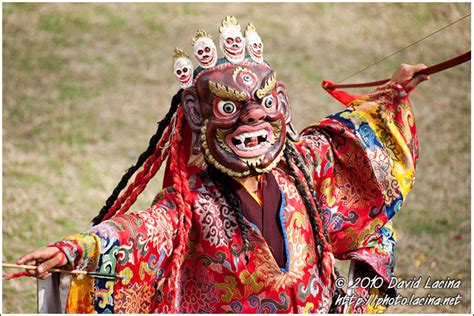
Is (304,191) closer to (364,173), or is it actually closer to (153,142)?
(364,173)

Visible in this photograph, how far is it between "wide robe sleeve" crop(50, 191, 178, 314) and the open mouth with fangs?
9.9 inches

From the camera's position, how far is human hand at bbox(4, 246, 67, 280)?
2727 millimetres

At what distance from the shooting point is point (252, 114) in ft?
10.2

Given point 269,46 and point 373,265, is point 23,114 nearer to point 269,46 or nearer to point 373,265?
point 269,46

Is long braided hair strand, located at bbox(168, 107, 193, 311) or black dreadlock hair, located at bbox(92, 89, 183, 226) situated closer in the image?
long braided hair strand, located at bbox(168, 107, 193, 311)

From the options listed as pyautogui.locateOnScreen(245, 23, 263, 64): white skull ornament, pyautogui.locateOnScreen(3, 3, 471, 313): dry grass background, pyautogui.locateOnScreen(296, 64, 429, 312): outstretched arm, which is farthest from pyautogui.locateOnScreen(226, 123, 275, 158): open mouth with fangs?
pyautogui.locateOnScreen(3, 3, 471, 313): dry grass background

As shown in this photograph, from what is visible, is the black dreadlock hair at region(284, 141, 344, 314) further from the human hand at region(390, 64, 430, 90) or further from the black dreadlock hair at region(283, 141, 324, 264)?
the human hand at region(390, 64, 430, 90)

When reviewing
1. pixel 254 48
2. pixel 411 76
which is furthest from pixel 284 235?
pixel 411 76

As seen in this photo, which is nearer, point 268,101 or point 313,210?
point 268,101

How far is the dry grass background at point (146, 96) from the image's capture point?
17.9 feet

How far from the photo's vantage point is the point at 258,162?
10.3 feet

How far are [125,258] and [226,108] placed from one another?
54 centimetres

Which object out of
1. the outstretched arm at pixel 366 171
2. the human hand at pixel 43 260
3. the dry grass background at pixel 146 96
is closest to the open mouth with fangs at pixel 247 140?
the outstretched arm at pixel 366 171

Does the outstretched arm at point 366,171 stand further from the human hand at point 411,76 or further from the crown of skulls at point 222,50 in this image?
the crown of skulls at point 222,50
